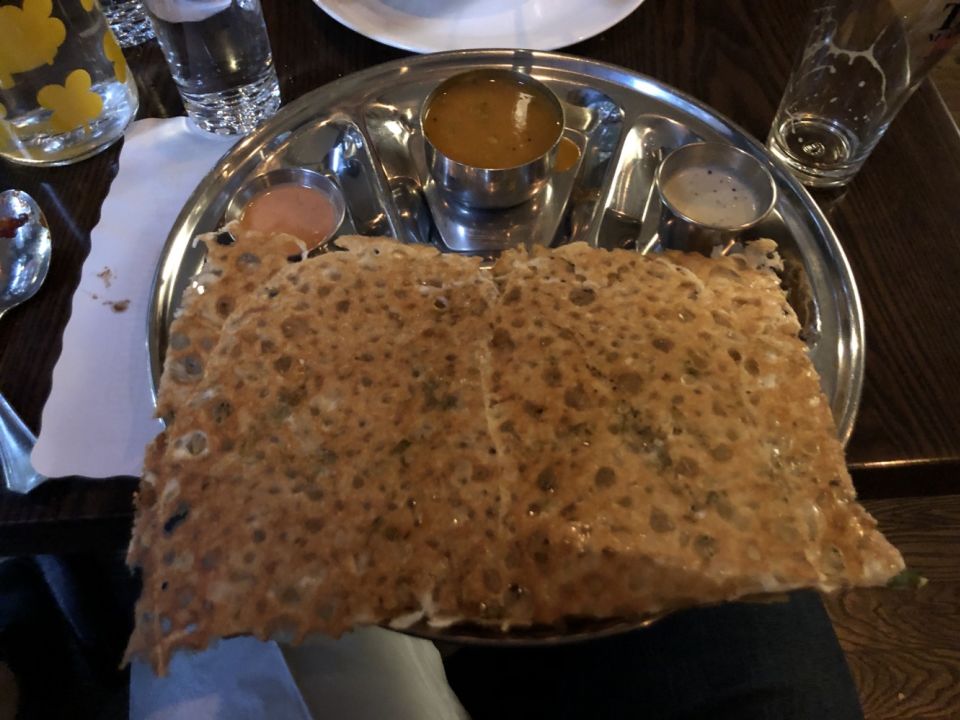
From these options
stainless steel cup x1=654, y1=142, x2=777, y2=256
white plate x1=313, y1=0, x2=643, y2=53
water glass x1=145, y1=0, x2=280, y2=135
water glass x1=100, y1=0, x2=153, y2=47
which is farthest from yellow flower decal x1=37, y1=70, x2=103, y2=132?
stainless steel cup x1=654, y1=142, x2=777, y2=256

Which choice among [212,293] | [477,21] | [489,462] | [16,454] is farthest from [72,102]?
[489,462]

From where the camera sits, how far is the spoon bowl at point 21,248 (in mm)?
1049

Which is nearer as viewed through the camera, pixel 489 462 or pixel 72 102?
pixel 489 462

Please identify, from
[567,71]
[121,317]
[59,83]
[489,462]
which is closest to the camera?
[489,462]

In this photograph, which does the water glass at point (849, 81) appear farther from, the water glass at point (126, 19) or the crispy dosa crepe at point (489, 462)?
the water glass at point (126, 19)

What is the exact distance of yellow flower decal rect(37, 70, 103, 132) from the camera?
1146 millimetres

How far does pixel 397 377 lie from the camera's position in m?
0.86

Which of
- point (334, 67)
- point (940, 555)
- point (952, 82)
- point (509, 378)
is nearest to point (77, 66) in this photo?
point (334, 67)

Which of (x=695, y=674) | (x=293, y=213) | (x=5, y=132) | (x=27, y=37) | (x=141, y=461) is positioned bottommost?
(x=695, y=674)

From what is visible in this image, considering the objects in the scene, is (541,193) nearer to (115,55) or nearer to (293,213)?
(293,213)

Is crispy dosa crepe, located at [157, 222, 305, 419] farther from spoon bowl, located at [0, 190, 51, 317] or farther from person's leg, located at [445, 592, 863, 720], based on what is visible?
→ person's leg, located at [445, 592, 863, 720]

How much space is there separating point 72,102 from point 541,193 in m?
0.78

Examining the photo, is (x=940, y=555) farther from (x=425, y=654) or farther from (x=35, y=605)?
(x=35, y=605)

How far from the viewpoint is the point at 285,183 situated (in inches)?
45.4
